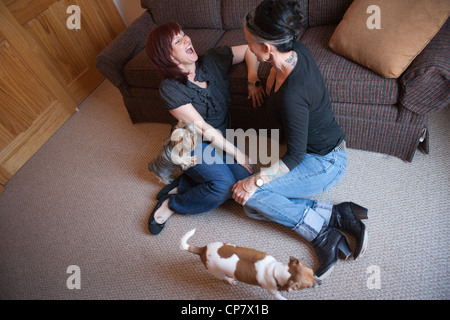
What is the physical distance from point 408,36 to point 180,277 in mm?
1507

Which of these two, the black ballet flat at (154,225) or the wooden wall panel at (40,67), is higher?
the wooden wall panel at (40,67)

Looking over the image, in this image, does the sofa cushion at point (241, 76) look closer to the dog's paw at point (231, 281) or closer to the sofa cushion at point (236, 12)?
the sofa cushion at point (236, 12)

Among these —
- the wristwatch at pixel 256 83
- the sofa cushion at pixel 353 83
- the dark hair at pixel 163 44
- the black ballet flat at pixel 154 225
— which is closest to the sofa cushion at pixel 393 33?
the sofa cushion at pixel 353 83

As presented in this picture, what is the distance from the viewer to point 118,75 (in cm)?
186

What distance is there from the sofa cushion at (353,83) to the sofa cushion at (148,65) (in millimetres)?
720

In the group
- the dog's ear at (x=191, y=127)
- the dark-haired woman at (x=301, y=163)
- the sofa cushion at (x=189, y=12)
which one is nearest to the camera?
the dark-haired woman at (x=301, y=163)

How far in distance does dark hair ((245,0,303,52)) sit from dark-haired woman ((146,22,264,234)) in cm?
41

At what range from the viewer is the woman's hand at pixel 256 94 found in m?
1.49

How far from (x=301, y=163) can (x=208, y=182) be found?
46 cm

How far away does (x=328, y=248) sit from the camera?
1.19 metres

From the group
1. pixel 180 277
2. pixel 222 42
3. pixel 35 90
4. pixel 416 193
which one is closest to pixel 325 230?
pixel 416 193

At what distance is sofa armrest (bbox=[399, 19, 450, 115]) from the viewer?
1.15 meters

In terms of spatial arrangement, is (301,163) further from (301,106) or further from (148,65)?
(148,65)
